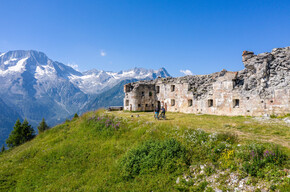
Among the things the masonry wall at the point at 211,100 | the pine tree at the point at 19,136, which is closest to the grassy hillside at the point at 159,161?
the masonry wall at the point at 211,100

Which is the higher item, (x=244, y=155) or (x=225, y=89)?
(x=225, y=89)

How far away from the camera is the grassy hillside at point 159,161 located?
9.41 m

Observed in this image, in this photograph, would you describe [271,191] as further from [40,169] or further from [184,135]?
[40,169]

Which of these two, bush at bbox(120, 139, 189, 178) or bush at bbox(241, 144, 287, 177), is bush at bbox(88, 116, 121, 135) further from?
bush at bbox(241, 144, 287, 177)

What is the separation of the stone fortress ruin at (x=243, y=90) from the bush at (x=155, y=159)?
48.1 ft

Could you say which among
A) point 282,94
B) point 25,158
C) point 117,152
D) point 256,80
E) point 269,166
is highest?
point 256,80

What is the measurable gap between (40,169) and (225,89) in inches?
949

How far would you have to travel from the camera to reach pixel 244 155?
1017 cm

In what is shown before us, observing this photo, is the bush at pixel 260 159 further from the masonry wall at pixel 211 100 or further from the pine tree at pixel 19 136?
the pine tree at pixel 19 136

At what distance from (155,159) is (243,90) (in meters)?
17.2

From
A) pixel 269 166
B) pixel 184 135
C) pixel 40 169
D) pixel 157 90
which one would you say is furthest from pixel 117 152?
pixel 157 90

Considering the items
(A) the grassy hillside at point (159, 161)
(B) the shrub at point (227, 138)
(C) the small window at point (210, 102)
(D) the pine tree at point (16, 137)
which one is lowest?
(D) the pine tree at point (16, 137)

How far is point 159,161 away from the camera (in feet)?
40.9

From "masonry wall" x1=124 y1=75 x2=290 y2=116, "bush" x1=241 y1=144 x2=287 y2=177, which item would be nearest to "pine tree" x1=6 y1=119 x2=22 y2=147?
"masonry wall" x1=124 y1=75 x2=290 y2=116
